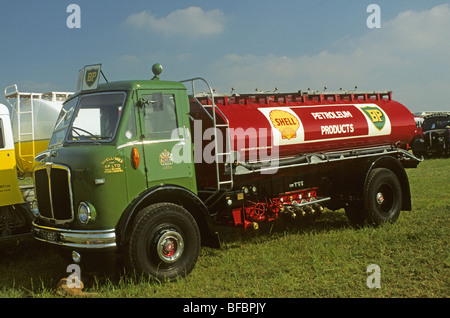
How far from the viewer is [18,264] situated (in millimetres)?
7434

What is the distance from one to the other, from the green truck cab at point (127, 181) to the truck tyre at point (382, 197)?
3.63 metres

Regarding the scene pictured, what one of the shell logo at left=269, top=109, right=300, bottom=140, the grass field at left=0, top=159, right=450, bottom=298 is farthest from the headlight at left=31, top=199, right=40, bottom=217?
the shell logo at left=269, top=109, right=300, bottom=140

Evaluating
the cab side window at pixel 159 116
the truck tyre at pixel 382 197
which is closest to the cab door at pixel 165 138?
the cab side window at pixel 159 116

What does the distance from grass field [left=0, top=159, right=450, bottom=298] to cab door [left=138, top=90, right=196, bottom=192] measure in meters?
1.34

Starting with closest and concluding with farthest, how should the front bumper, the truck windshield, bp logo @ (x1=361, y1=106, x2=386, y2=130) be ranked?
1. the front bumper
2. the truck windshield
3. bp logo @ (x1=361, y1=106, x2=386, y2=130)

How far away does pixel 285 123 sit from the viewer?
746cm

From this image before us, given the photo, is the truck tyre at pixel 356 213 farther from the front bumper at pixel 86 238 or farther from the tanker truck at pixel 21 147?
the tanker truck at pixel 21 147

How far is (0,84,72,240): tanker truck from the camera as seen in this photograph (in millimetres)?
7781

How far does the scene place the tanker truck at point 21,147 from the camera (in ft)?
25.5

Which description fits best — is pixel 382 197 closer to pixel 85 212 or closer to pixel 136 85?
pixel 136 85

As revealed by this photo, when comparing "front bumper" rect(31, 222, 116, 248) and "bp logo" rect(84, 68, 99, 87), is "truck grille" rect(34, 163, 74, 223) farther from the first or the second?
"bp logo" rect(84, 68, 99, 87)

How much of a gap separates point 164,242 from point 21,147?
18.3ft

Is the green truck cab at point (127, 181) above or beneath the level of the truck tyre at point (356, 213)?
above
